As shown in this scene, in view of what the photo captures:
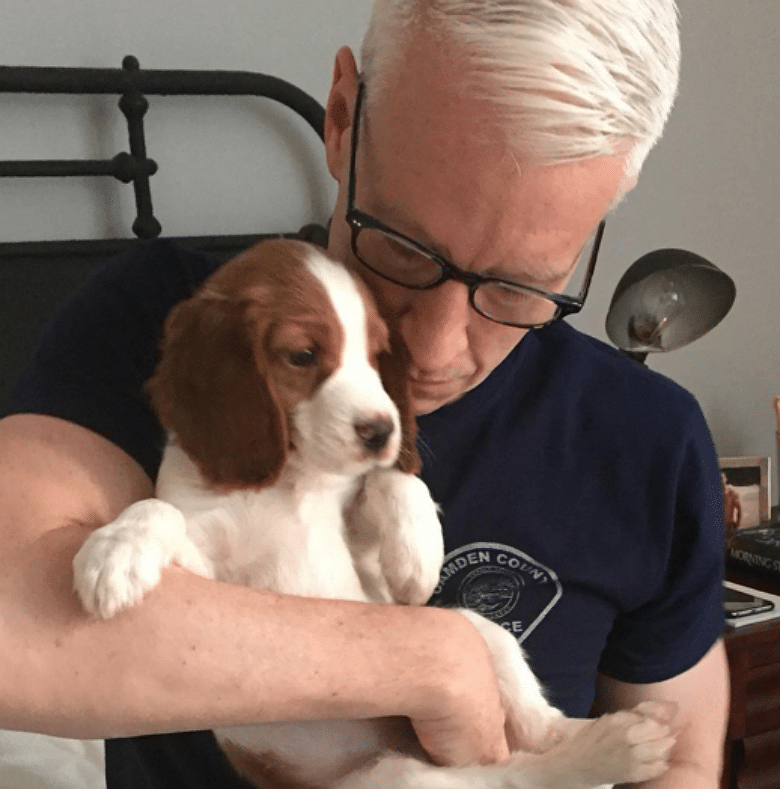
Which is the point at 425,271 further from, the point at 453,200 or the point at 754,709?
the point at 754,709

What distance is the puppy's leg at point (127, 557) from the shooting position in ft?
2.38

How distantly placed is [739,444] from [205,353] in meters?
2.54

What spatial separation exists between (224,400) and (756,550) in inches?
73.9

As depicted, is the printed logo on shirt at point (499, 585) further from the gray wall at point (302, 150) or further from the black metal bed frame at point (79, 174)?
the gray wall at point (302, 150)

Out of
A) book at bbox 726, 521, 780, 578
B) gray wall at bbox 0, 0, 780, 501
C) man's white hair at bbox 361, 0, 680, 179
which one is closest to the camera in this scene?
man's white hair at bbox 361, 0, 680, 179

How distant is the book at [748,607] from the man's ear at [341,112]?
1.39 metres

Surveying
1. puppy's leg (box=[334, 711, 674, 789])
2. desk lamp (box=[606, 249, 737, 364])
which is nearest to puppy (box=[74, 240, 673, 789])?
puppy's leg (box=[334, 711, 674, 789])

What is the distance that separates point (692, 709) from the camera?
1.21m

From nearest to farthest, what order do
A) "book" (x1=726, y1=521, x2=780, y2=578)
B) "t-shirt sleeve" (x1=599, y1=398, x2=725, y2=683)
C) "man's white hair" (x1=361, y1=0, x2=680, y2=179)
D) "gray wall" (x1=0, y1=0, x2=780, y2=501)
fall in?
"man's white hair" (x1=361, y1=0, x2=680, y2=179) → "t-shirt sleeve" (x1=599, y1=398, x2=725, y2=683) → "gray wall" (x1=0, y1=0, x2=780, y2=501) → "book" (x1=726, y1=521, x2=780, y2=578)

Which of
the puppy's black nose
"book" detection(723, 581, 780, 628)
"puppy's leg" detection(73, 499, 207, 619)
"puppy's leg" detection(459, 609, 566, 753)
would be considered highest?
the puppy's black nose

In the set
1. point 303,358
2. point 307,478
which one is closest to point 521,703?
point 307,478

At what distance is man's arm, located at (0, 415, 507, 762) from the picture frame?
198 centimetres

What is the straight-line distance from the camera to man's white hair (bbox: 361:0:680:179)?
2.79 feet

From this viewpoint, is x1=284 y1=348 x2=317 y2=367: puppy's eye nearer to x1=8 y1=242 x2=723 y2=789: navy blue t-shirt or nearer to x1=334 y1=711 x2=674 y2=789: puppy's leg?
x1=8 y1=242 x2=723 y2=789: navy blue t-shirt
